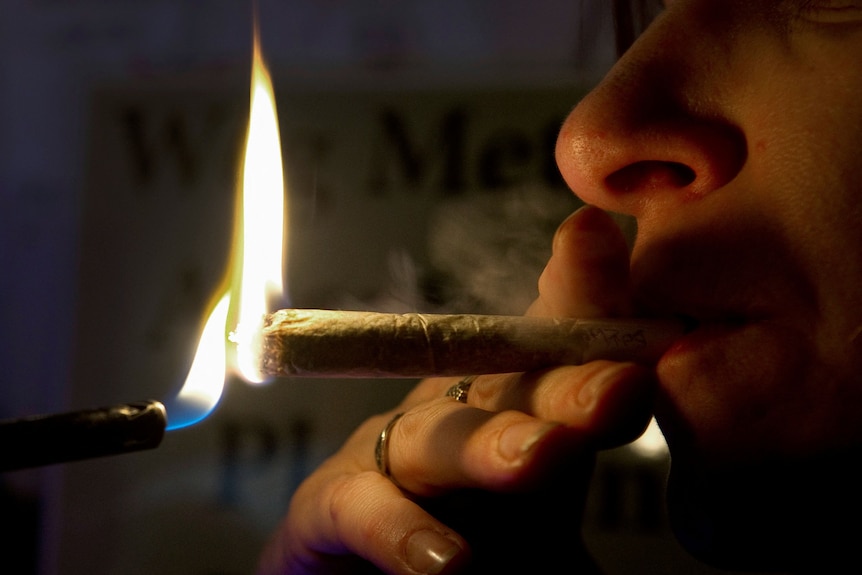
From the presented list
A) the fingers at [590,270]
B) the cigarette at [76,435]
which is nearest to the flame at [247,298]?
the cigarette at [76,435]

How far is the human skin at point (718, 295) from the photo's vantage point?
2.47 feet

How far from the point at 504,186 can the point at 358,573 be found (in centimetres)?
172

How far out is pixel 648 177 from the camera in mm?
878

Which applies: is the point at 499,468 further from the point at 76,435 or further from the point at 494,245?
the point at 494,245

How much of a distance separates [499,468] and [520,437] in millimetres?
44

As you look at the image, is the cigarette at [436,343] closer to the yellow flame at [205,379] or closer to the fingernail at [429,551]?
the yellow flame at [205,379]

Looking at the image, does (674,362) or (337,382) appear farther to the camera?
(337,382)

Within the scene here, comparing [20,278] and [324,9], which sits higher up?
[324,9]

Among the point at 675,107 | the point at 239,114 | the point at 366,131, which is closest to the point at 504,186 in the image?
the point at 366,131

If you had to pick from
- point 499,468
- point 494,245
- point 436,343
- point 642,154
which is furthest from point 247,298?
point 494,245

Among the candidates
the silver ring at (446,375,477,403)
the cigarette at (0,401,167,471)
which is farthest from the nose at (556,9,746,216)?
the cigarette at (0,401,167,471)

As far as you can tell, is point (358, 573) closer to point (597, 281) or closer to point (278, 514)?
point (597, 281)

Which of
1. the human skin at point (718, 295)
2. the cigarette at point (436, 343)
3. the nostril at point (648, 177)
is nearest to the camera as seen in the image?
the cigarette at point (436, 343)

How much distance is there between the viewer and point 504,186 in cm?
253
